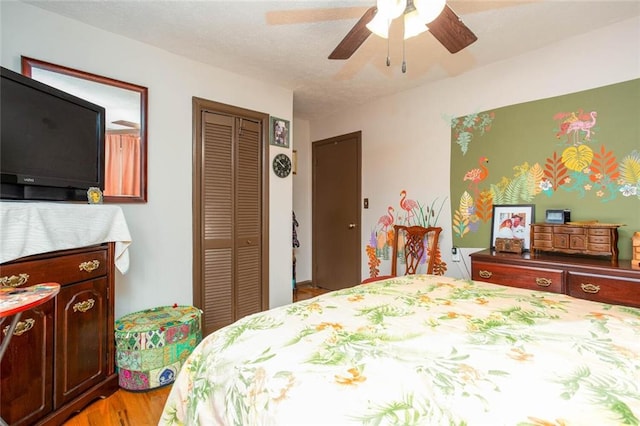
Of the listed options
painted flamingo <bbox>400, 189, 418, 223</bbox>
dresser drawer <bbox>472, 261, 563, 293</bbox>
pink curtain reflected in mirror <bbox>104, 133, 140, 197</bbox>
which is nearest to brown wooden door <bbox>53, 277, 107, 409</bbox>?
pink curtain reflected in mirror <bbox>104, 133, 140, 197</bbox>

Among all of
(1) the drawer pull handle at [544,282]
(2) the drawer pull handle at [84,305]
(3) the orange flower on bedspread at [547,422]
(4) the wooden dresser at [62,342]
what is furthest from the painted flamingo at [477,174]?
(2) the drawer pull handle at [84,305]

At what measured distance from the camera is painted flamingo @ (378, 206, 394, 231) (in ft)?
11.6

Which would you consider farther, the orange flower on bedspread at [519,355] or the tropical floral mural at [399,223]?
the tropical floral mural at [399,223]

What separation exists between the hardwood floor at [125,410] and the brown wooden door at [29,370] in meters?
0.23

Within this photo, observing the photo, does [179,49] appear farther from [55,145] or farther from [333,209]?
[333,209]

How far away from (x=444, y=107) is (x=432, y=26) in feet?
5.36

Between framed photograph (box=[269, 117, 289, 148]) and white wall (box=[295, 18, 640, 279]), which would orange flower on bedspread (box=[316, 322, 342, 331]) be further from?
framed photograph (box=[269, 117, 289, 148])

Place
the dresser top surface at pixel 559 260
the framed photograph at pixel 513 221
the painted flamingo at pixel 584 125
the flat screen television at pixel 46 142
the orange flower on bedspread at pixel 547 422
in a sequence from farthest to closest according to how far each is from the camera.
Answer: the framed photograph at pixel 513 221, the painted flamingo at pixel 584 125, the dresser top surface at pixel 559 260, the flat screen television at pixel 46 142, the orange flower on bedspread at pixel 547 422

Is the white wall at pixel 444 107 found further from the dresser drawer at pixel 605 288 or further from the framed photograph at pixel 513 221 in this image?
the dresser drawer at pixel 605 288

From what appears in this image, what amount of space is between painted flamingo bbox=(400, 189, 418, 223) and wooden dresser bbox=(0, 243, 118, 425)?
2.68 metres

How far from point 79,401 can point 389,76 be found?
10.9ft

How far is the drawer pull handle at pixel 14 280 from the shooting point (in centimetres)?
135

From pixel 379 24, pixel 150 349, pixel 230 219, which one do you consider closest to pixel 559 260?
pixel 379 24

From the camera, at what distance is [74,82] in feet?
6.80
